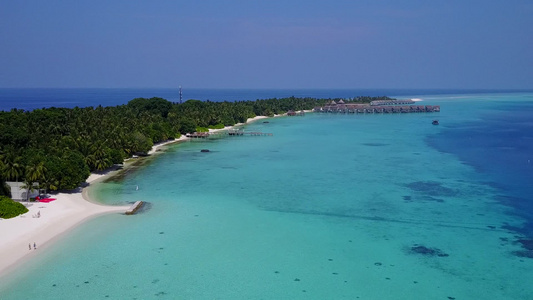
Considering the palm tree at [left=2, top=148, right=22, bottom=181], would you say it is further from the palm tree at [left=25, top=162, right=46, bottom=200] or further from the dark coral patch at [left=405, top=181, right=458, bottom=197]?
Result: the dark coral patch at [left=405, top=181, right=458, bottom=197]

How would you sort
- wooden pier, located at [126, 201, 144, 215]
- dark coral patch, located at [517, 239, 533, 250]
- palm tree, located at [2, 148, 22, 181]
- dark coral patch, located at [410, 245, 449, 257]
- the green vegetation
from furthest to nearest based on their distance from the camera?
palm tree, located at [2, 148, 22, 181] → wooden pier, located at [126, 201, 144, 215] → the green vegetation → dark coral patch, located at [517, 239, 533, 250] → dark coral patch, located at [410, 245, 449, 257]

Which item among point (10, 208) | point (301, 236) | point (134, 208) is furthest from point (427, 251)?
point (10, 208)

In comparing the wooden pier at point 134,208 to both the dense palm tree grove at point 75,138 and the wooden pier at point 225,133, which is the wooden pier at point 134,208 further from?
the wooden pier at point 225,133

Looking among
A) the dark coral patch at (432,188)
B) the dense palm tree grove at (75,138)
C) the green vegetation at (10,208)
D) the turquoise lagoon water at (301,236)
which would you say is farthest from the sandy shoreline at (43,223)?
the dark coral patch at (432,188)

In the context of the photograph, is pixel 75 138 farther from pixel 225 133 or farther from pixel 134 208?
pixel 225 133

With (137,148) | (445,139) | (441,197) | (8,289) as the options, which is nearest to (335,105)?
(445,139)

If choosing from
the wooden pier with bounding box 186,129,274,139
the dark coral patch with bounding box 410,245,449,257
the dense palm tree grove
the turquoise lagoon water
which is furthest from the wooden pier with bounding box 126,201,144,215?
the wooden pier with bounding box 186,129,274,139
